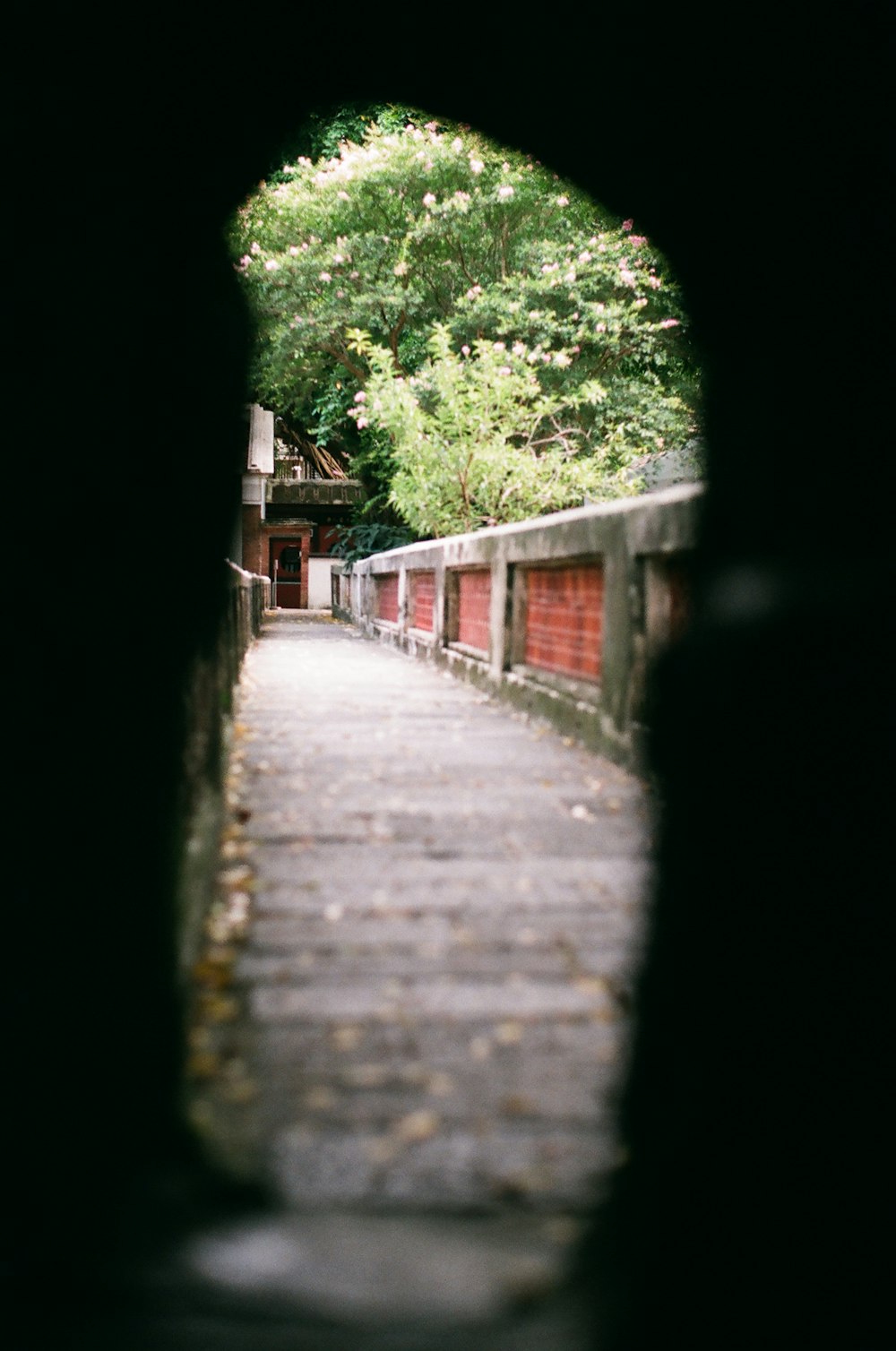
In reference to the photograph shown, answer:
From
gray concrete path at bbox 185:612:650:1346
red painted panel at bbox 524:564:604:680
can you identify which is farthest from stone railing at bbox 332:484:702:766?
gray concrete path at bbox 185:612:650:1346

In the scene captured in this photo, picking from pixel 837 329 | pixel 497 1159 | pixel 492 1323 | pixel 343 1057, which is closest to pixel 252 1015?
pixel 343 1057

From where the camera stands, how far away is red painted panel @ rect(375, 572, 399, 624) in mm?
16250

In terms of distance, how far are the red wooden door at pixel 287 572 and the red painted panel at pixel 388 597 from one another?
14.7 metres

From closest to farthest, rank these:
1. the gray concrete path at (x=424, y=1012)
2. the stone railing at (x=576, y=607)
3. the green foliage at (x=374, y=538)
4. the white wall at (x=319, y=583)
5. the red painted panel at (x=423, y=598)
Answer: the gray concrete path at (x=424, y=1012), the stone railing at (x=576, y=607), the red painted panel at (x=423, y=598), the green foliage at (x=374, y=538), the white wall at (x=319, y=583)

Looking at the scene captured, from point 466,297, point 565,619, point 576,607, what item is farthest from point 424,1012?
point 466,297

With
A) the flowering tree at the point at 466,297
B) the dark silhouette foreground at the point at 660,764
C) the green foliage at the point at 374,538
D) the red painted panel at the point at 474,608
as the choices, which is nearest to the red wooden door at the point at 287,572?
the green foliage at the point at 374,538

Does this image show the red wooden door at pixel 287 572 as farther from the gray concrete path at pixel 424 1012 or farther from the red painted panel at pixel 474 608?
the gray concrete path at pixel 424 1012

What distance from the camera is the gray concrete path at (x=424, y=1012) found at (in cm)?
206

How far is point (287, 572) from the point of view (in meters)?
32.8

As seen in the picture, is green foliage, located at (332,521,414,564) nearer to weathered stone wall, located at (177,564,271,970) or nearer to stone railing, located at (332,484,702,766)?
stone railing, located at (332,484,702,766)

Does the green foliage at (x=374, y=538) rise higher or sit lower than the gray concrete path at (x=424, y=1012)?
higher

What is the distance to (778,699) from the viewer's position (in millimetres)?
1667

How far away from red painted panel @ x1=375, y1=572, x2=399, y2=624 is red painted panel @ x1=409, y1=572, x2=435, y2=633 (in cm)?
162

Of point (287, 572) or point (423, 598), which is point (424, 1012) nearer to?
point (423, 598)
